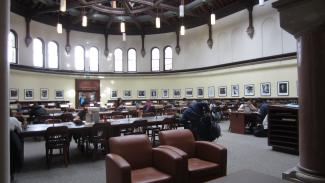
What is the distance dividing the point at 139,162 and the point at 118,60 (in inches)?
701

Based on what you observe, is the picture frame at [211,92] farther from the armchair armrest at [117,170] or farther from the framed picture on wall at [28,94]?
the armchair armrest at [117,170]

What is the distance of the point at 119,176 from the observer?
10.1 feet

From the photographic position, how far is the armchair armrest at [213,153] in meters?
3.91

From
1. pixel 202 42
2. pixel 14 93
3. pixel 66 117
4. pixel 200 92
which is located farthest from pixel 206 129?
pixel 202 42

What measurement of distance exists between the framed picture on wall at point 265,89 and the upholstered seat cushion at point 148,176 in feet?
39.4

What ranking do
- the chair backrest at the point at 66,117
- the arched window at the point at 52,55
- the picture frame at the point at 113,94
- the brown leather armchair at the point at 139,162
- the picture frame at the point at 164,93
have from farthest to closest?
the picture frame at the point at 164,93, the picture frame at the point at 113,94, the arched window at the point at 52,55, the chair backrest at the point at 66,117, the brown leather armchair at the point at 139,162

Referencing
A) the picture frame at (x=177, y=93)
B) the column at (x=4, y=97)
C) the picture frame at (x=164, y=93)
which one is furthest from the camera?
the picture frame at (x=164, y=93)

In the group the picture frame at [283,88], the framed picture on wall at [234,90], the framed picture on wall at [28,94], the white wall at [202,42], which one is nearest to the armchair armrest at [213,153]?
the picture frame at [283,88]

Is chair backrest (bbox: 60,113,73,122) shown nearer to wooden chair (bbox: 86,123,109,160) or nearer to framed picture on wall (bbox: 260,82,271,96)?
wooden chair (bbox: 86,123,109,160)

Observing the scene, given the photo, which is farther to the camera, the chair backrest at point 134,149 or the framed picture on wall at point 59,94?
the framed picture on wall at point 59,94

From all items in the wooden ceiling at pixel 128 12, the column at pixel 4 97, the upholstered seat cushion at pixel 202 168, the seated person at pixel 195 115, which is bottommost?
the upholstered seat cushion at pixel 202 168

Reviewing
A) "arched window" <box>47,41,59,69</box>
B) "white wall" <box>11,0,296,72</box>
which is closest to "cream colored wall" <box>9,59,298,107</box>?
"white wall" <box>11,0,296,72</box>

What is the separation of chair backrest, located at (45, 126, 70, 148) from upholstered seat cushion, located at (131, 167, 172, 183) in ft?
8.90

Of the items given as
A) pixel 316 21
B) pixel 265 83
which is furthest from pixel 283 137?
pixel 265 83
